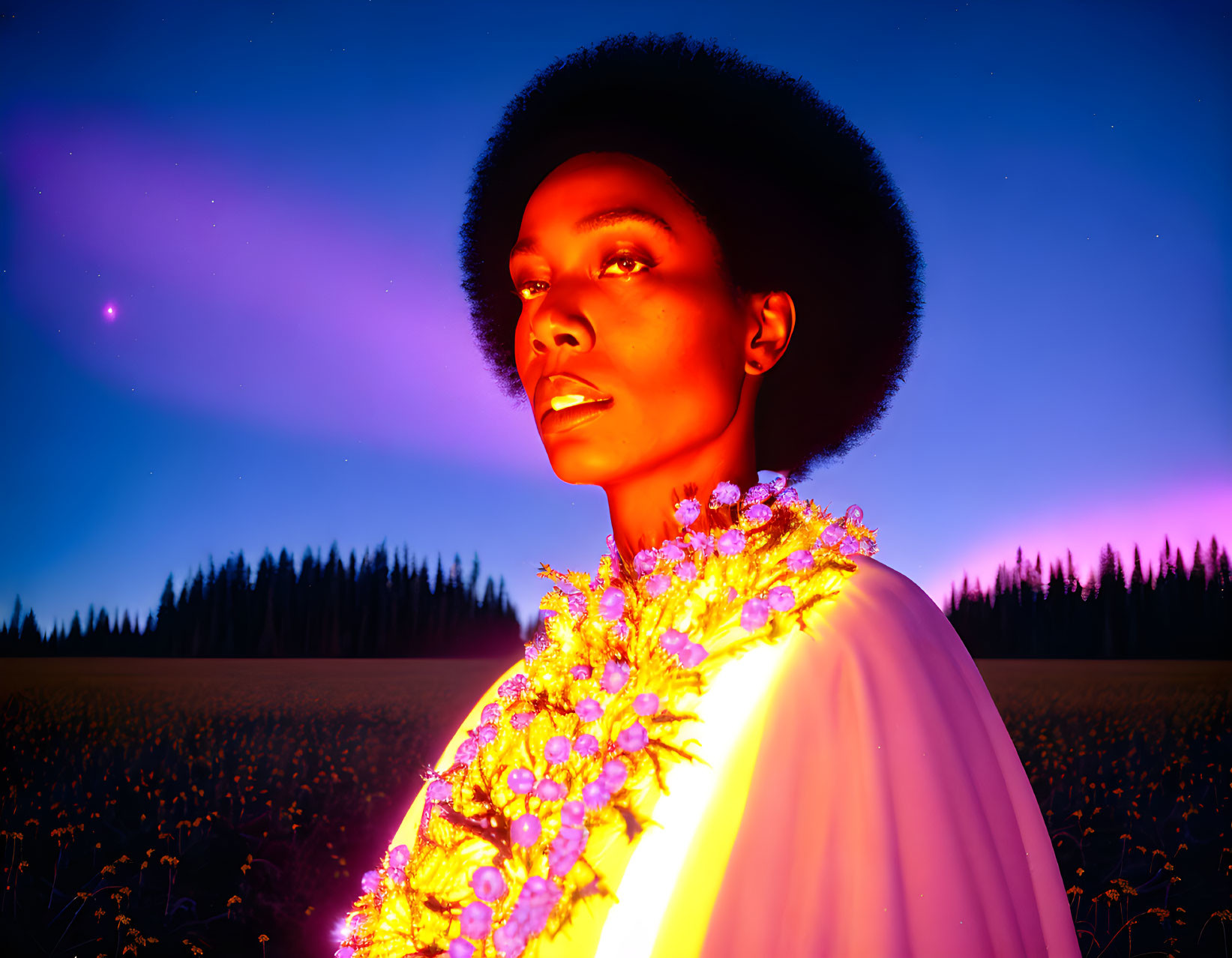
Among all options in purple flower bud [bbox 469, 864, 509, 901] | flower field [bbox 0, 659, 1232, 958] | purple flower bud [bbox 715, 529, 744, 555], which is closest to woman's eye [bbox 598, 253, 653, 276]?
purple flower bud [bbox 715, 529, 744, 555]

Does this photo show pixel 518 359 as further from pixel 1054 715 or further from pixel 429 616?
pixel 429 616

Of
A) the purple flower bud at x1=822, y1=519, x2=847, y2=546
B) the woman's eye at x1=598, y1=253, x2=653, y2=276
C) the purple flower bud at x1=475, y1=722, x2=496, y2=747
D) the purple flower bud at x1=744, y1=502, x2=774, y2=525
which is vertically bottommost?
the purple flower bud at x1=475, y1=722, x2=496, y2=747

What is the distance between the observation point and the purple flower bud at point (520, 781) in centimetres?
120

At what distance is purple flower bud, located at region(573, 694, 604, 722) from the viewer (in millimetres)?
1186

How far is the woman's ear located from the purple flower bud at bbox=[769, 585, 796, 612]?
714 millimetres

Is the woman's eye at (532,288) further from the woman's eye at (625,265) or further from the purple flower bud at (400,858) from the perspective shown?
the purple flower bud at (400,858)

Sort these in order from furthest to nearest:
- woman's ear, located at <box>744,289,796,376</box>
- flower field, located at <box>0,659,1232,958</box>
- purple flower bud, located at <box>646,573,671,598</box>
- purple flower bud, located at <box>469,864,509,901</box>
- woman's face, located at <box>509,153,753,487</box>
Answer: flower field, located at <box>0,659,1232,958</box> < woman's ear, located at <box>744,289,796,376</box> < woman's face, located at <box>509,153,753,487</box> < purple flower bud, located at <box>646,573,671,598</box> < purple flower bud, located at <box>469,864,509,901</box>

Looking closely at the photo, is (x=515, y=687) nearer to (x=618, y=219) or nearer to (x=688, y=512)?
(x=688, y=512)

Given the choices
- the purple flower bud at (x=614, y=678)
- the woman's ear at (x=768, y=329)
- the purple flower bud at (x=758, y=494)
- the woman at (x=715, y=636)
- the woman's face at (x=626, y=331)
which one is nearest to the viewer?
the woman at (x=715, y=636)

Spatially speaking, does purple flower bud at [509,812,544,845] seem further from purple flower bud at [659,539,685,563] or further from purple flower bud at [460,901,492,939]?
purple flower bud at [659,539,685,563]

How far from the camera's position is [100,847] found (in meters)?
4.54

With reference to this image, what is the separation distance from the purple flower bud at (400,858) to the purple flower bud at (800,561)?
38.1 inches

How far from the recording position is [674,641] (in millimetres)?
1160

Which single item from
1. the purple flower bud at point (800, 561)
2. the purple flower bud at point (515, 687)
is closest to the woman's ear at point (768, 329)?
the purple flower bud at point (800, 561)
